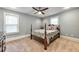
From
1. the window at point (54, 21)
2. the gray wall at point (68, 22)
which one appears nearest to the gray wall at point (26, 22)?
the gray wall at point (68, 22)

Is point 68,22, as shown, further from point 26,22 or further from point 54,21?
point 26,22

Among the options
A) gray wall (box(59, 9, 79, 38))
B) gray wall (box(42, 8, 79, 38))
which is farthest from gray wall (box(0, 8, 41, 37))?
gray wall (box(59, 9, 79, 38))

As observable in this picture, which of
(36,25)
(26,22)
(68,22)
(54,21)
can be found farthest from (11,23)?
(68,22)

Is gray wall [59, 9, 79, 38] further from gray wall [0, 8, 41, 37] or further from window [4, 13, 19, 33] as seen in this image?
window [4, 13, 19, 33]

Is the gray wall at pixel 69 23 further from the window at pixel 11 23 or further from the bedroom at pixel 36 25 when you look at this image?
the window at pixel 11 23

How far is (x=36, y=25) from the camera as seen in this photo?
1167 mm

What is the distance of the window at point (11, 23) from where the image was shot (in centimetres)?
93

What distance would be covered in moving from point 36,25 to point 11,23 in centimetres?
47

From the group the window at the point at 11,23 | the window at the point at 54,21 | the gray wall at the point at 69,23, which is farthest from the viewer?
the window at the point at 54,21

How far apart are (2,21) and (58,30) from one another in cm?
107

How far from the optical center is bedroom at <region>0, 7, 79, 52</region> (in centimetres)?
97

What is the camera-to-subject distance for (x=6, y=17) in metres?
0.93
